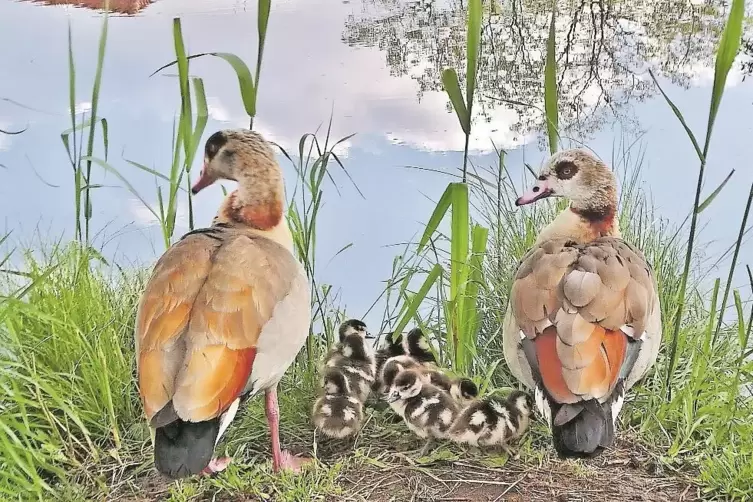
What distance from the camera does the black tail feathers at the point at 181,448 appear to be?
1.32m

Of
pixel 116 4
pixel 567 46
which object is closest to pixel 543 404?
pixel 567 46

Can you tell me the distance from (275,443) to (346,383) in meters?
0.30

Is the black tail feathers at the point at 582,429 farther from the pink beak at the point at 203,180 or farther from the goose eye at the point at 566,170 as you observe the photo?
the pink beak at the point at 203,180

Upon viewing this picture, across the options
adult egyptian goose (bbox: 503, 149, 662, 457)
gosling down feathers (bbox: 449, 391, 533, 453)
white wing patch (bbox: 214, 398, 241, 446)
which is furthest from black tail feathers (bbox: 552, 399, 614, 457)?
white wing patch (bbox: 214, 398, 241, 446)

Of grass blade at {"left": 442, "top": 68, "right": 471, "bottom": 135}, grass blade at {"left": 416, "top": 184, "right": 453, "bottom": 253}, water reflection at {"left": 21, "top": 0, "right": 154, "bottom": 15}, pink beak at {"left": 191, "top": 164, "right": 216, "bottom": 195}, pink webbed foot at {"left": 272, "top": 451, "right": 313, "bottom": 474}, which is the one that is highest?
water reflection at {"left": 21, "top": 0, "right": 154, "bottom": 15}

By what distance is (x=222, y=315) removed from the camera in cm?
144

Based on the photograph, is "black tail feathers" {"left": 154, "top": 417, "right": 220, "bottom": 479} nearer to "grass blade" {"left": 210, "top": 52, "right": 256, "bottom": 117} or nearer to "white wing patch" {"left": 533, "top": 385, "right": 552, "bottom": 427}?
"white wing patch" {"left": 533, "top": 385, "right": 552, "bottom": 427}

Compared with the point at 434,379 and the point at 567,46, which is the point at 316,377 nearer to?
the point at 434,379

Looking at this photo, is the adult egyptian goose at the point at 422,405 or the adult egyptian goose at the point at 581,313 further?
the adult egyptian goose at the point at 422,405

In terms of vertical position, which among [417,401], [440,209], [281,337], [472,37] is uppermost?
[472,37]

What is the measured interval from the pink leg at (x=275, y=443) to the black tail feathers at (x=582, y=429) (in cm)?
68

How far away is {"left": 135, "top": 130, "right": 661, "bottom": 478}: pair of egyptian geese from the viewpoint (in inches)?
53.7

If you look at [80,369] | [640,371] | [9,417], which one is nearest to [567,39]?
[640,371]

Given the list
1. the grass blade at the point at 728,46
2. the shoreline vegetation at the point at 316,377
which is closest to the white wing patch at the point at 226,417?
the shoreline vegetation at the point at 316,377
